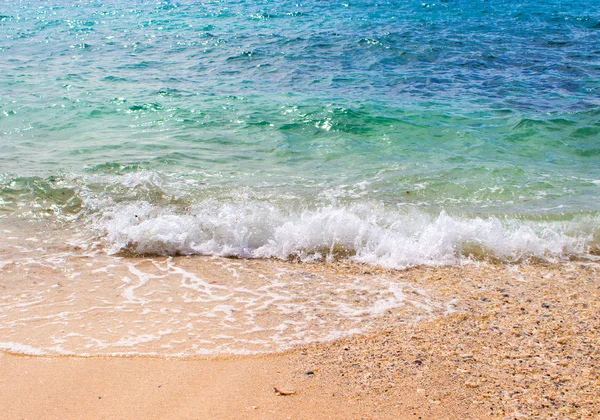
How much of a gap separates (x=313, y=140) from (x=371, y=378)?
6613 mm

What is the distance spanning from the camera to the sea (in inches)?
187

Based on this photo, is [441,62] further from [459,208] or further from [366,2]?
[366,2]

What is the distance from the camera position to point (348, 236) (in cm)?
622

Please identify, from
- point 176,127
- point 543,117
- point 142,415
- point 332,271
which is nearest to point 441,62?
point 543,117

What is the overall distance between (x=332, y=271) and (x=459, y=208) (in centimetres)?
235

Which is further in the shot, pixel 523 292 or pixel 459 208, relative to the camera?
pixel 459 208

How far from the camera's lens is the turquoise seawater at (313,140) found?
6.26 m

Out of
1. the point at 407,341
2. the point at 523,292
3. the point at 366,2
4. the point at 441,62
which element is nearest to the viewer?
the point at 407,341

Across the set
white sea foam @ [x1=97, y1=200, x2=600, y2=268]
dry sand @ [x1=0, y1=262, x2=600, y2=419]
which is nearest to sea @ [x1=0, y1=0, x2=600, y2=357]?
white sea foam @ [x1=97, y1=200, x2=600, y2=268]

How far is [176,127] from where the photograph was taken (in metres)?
10.5

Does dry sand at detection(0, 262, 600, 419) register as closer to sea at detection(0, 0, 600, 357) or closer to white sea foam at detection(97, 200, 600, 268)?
sea at detection(0, 0, 600, 357)

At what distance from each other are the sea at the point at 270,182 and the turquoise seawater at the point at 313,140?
4 centimetres

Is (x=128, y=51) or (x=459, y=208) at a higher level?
(x=128, y=51)

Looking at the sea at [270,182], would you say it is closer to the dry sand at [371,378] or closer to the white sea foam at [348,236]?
the white sea foam at [348,236]
